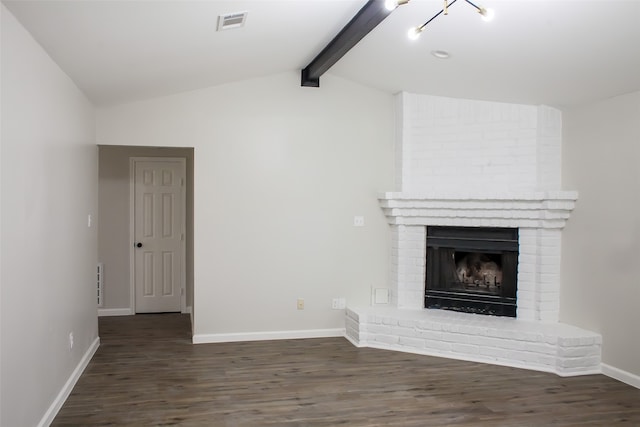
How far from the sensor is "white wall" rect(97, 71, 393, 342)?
5211 mm

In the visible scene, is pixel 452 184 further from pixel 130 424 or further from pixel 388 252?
pixel 130 424

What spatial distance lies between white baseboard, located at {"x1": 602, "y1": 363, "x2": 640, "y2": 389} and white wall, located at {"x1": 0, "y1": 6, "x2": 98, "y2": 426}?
4.14 metres

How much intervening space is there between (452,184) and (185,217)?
3.30m

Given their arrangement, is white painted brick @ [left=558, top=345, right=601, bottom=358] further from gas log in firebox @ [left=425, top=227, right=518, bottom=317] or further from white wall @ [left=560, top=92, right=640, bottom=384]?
gas log in firebox @ [left=425, top=227, right=518, bottom=317]

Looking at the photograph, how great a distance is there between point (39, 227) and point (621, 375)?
430 cm

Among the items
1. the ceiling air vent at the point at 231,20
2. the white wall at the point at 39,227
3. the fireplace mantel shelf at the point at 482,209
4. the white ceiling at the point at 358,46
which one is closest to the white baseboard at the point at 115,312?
the white wall at the point at 39,227

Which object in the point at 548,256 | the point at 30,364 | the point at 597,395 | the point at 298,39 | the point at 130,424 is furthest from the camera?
the point at 548,256

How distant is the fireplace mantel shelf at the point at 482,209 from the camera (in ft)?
15.8

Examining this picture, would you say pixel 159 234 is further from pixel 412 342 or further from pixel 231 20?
pixel 231 20

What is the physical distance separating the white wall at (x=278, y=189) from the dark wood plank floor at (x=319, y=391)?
0.50 metres

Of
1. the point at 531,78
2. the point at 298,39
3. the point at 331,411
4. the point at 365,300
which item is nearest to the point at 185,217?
the point at 365,300

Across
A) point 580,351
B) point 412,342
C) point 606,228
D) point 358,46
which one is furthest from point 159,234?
point 606,228

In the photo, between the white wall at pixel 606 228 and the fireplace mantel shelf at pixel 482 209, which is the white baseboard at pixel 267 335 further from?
the white wall at pixel 606 228

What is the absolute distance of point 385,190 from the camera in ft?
18.4
